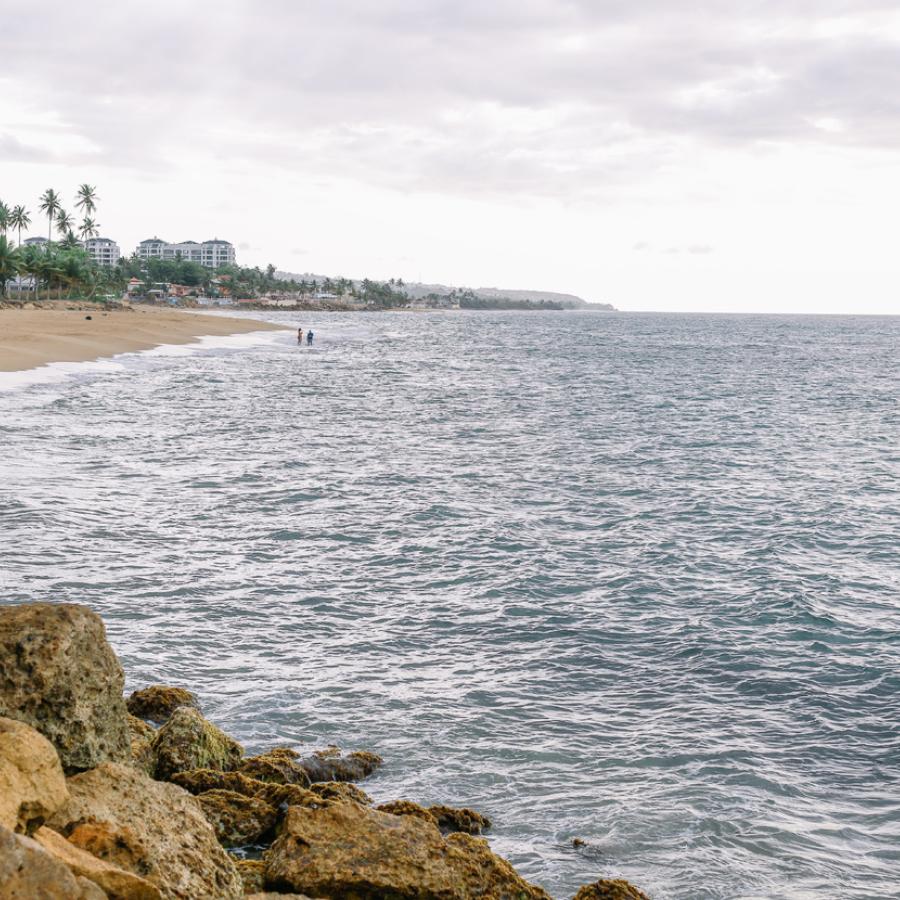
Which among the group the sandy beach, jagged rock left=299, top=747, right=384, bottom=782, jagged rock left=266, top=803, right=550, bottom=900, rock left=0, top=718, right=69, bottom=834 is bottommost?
jagged rock left=299, top=747, right=384, bottom=782

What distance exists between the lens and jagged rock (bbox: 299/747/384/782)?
429 inches

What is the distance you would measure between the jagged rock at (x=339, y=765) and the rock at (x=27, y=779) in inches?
162

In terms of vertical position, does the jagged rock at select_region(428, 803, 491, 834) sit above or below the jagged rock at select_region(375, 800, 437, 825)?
below

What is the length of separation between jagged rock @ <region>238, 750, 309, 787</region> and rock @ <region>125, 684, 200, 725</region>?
6.59ft

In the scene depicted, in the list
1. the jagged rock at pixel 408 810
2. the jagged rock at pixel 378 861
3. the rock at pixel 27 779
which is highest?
the rock at pixel 27 779

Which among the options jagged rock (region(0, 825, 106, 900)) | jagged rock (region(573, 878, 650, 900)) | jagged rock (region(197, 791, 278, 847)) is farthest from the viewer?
jagged rock (region(197, 791, 278, 847))

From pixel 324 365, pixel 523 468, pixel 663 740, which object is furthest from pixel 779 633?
pixel 324 365

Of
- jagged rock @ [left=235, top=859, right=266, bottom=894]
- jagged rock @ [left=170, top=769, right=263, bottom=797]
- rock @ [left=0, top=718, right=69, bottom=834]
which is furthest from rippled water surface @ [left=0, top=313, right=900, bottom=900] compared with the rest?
rock @ [left=0, top=718, right=69, bottom=834]

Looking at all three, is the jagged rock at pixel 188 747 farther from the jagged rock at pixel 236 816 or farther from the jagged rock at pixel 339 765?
the jagged rock at pixel 339 765

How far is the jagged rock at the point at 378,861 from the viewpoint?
7617mm

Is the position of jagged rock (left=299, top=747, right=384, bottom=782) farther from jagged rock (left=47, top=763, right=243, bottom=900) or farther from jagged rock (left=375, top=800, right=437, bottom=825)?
jagged rock (left=47, top=763, right=243, bottom=900)

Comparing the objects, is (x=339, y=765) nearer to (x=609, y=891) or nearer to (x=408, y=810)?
(x=408, y=810)

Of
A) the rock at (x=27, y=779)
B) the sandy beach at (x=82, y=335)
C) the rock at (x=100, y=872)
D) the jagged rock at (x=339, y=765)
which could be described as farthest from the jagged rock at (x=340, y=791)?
the sandy beach at (x=82, y=335)

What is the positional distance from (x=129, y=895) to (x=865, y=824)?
307 inches
